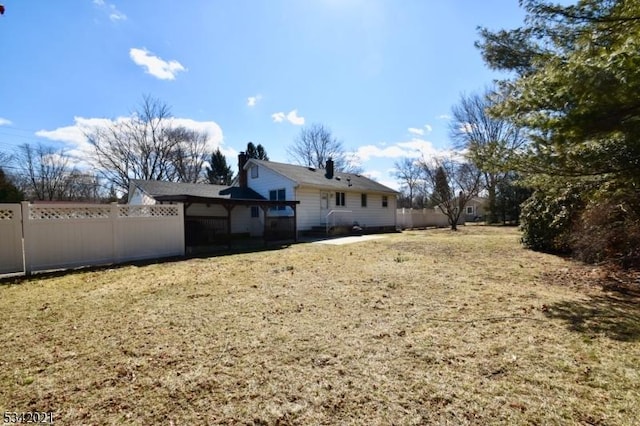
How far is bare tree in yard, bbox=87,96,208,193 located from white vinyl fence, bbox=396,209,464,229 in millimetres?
24118

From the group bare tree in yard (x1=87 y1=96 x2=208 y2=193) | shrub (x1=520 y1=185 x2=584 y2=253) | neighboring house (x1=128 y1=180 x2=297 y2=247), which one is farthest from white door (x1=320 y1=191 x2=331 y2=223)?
bare tree in yard (x1=87 y1=96 x2=208 y2=193)

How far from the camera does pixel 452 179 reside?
2595cm

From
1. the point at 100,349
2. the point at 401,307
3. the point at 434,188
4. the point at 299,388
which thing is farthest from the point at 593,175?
the point at 434,188

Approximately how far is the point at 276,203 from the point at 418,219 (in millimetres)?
18047

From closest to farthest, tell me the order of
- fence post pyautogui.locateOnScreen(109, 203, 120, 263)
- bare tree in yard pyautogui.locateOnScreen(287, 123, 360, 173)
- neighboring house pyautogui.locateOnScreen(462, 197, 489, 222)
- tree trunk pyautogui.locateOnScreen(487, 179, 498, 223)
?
1. fence post pyautogui.locateOnScreen(109, 203, 120, 263)
2. tree trunk pyautogui.locateOnScreen(487, 179, 498, 223)
3. bare tree in yard pyautogui.locateOnScreen(287, 123, 360, 173)
4. neighboring house pyautogui.locateOnScreen(462, 197, 489, 222)

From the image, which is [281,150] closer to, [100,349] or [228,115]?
[228,115]

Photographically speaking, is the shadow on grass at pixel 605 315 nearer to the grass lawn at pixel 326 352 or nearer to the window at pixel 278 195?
the grass lawn at pixel 326 352

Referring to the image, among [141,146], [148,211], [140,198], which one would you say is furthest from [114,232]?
[141,146]

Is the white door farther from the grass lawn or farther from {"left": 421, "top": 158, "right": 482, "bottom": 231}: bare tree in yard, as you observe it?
the grass lawn

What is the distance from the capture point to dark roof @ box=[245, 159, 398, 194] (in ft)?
59.3

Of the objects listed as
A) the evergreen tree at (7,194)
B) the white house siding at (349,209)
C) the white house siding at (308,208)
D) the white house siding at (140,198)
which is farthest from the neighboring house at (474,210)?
the evergreen tree at (7,194)

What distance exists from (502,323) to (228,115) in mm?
22461

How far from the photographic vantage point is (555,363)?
2.78 metres

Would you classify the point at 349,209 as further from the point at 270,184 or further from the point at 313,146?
the point at 313,146
